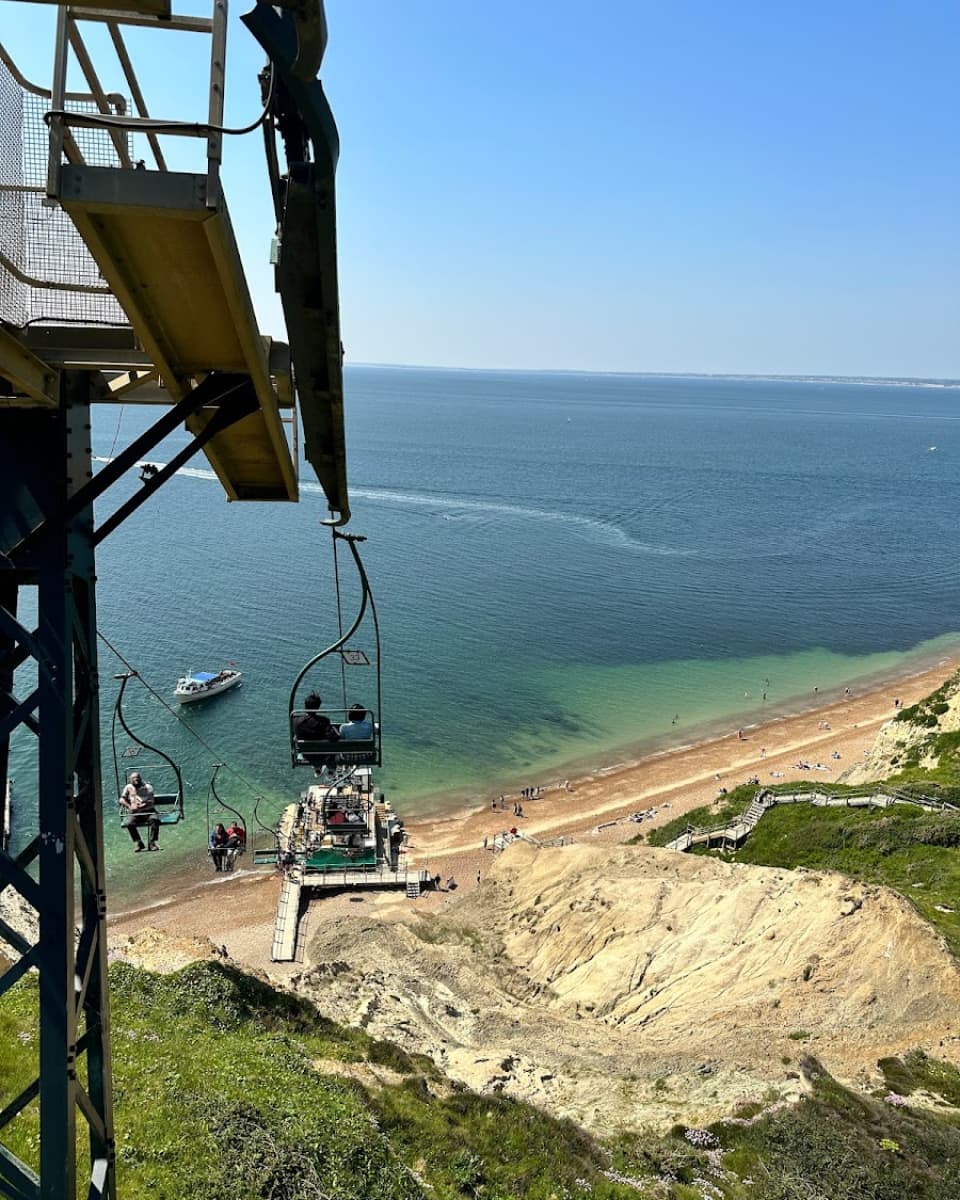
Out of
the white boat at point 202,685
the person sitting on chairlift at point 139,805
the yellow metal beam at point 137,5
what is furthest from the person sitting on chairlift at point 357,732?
the white boat at point 202,685

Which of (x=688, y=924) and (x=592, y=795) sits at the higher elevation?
(x=688, y=924)

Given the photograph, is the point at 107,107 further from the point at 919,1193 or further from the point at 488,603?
the point at 488,603

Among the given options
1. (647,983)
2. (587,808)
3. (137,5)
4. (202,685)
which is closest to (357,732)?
(137,5)

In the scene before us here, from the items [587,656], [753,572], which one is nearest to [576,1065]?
[587,656]

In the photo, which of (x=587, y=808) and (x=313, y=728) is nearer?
(x=313, y=728)

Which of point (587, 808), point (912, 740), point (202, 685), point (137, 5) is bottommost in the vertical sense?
point (587, 808)

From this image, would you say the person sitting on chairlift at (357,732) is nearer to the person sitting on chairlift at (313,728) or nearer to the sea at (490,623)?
the person sitting on chairlift at (313,728)

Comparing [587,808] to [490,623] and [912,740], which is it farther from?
[490,623]
